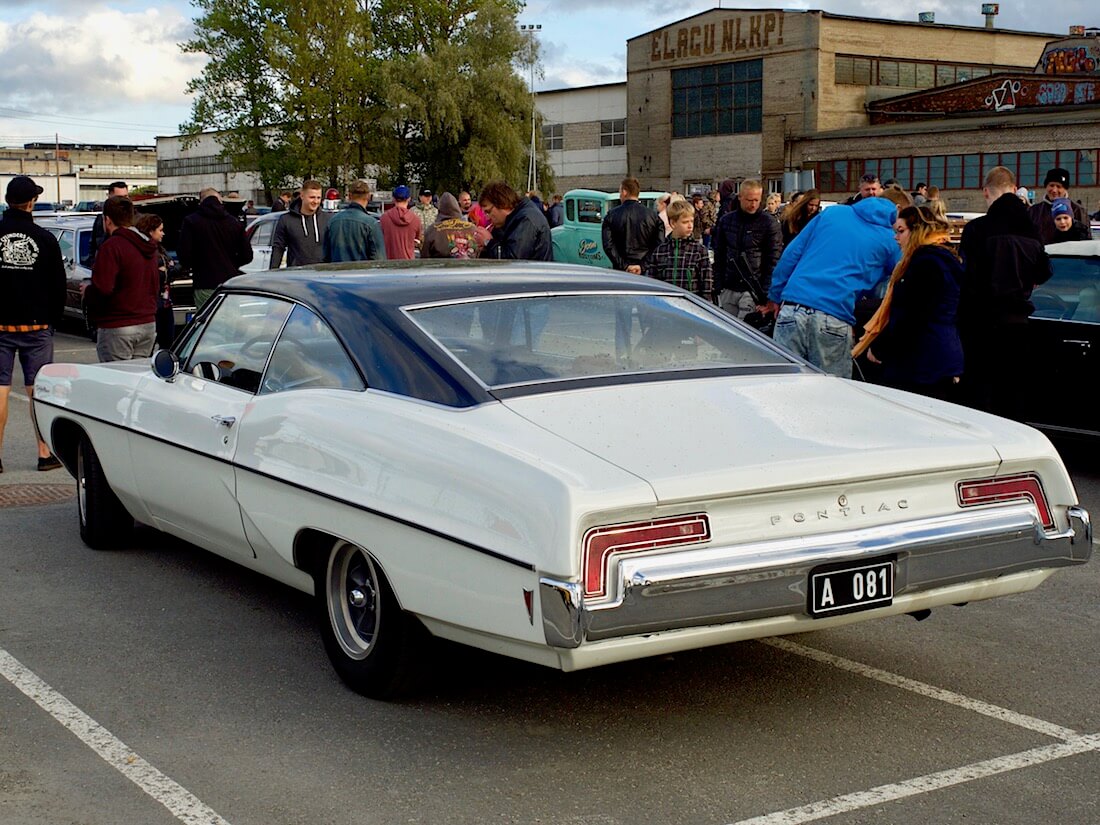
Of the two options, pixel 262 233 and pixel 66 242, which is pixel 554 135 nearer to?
pixel 262 233

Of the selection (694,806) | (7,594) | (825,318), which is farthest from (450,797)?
(825,318)

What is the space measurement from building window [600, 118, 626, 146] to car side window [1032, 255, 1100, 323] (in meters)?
61.5

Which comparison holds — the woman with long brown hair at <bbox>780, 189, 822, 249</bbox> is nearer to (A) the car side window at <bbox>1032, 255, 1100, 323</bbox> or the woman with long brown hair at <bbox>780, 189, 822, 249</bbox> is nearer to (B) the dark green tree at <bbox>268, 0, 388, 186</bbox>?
(A) the car side window at <bbox>1032, 255, 1100, 323</bbox>

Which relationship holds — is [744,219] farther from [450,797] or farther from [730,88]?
[730,88]

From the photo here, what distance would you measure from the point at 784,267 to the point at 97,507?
4699 mm

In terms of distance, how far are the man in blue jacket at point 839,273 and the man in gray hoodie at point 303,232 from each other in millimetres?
5744

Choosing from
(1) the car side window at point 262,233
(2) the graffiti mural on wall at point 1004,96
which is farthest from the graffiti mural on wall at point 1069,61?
(1) the car side window at point 262,233

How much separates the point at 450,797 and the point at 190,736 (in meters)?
1.00

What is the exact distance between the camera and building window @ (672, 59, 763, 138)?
61188 mm

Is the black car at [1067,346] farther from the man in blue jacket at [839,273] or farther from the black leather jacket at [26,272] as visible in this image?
the black leather jacket at [26,272]

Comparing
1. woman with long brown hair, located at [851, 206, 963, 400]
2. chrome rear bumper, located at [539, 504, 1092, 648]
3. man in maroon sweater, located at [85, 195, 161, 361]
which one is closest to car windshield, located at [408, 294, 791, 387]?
chrome rear bumper, located at [539, 504, 1092, 648]

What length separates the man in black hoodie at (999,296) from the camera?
9.08 metres

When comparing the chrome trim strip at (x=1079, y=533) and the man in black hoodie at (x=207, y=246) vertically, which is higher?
the man in black hoodie at (x=207, y=246)

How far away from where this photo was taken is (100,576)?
6625 mm
